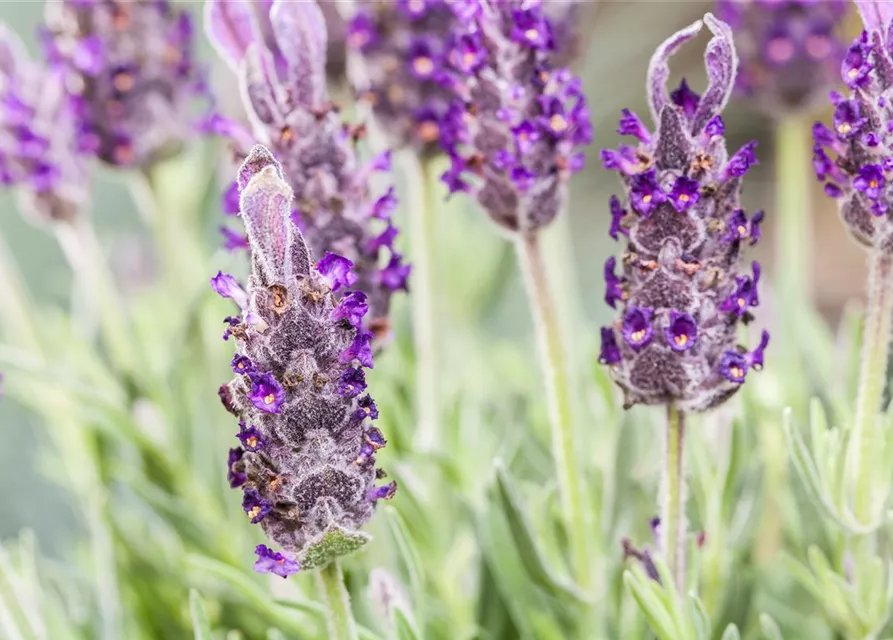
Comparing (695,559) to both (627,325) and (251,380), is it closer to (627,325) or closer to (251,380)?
(627,325)

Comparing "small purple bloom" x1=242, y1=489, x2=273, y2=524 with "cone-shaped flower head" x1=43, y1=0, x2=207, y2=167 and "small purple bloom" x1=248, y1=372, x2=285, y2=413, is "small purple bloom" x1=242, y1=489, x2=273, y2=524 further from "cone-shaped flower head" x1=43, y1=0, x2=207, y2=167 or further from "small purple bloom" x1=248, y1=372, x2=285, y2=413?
"cone-shaped flower head" x1=43, y1=0, x2=207, y2=167

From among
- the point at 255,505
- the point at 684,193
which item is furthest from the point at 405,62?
the point at 255,505

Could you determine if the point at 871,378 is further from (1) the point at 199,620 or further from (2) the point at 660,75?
(1) the point at 199,620

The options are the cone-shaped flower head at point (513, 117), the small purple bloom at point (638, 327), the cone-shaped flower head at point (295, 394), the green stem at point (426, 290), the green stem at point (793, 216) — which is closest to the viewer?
the cone-shaped flower head at point (295, 394)

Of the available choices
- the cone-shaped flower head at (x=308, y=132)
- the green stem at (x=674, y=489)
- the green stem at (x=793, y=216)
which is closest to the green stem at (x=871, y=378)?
the green stem at (x=674, y=489)

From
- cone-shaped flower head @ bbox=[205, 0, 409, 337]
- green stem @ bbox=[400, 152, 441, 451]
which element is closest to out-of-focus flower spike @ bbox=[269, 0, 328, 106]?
cone-shaped flower head @ bbox=[205, 0, 409, 337]

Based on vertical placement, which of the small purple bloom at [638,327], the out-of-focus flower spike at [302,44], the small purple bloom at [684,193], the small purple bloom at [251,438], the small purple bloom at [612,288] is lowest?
the small purple bloom at [251,438]

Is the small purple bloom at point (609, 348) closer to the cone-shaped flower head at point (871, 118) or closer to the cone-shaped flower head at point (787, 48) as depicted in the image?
the cone-shaped flower head at point (871, 118)
